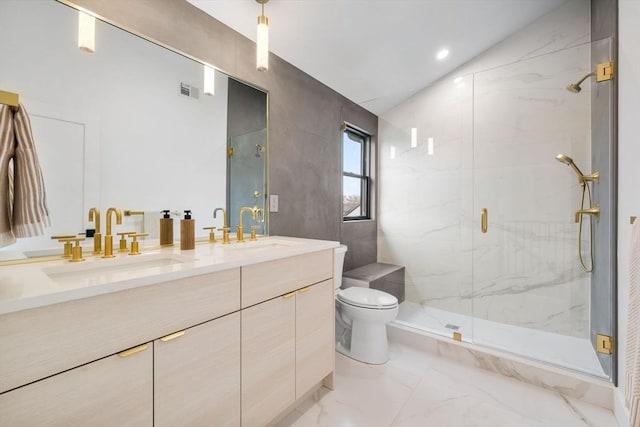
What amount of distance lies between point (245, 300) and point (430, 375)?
1382 millimetres

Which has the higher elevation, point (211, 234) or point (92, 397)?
point (211, 234)

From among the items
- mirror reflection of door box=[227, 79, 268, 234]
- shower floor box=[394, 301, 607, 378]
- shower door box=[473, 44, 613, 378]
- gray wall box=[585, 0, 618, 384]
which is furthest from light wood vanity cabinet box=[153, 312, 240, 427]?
gray wall box=[585, 0, 618, 384]

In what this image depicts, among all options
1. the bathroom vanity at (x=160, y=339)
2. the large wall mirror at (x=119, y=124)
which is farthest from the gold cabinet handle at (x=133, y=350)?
the large wall mirror at (x=119, y=124)

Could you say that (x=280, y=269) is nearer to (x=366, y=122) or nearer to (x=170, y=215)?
(x=170, y=215)

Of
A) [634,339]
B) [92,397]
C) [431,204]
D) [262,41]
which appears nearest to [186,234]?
[92,397]

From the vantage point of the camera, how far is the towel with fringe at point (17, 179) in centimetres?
74

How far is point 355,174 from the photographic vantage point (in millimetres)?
2971

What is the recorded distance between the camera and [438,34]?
2.22 meters

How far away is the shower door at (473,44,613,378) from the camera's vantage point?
204 cm

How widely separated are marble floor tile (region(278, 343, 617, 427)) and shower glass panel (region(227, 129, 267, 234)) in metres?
1.12

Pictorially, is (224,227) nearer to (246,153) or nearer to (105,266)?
(246,153)

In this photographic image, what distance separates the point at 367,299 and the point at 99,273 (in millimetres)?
1527

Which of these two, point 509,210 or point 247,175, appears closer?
point 247,175

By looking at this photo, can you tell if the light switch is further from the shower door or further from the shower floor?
the shower door
